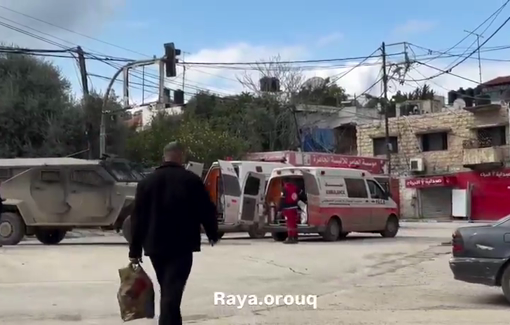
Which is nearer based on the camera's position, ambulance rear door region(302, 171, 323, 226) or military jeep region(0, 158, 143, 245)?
military jeep region(0, 158, 143, 245)

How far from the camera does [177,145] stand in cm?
682

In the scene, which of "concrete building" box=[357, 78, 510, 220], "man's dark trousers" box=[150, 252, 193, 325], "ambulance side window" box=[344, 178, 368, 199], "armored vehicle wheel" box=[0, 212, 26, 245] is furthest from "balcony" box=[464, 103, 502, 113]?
"man's dark trousers" box=[150, 252, 193, 325]

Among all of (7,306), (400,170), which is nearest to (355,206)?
(7,306)

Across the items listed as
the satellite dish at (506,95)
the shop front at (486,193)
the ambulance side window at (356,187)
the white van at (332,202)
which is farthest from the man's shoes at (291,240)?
the satellite dish at (506,95)

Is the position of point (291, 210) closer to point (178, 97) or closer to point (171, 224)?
point (178, 97)

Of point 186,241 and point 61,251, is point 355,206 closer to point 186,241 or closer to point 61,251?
point 61,251

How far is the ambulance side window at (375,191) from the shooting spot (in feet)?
78.0

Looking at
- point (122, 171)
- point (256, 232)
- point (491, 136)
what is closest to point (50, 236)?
point (122, 171)

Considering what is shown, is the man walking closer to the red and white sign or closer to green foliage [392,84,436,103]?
the red and white sign

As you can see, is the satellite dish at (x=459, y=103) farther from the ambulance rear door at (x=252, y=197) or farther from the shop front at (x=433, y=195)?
the ambulance rear door at (x=252, y=197)

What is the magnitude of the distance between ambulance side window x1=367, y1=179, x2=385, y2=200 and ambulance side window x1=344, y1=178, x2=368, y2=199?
0.29 metres

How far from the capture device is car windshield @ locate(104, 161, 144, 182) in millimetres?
21000

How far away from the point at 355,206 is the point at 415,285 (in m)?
10.4

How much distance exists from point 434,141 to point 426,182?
2.65 metres
